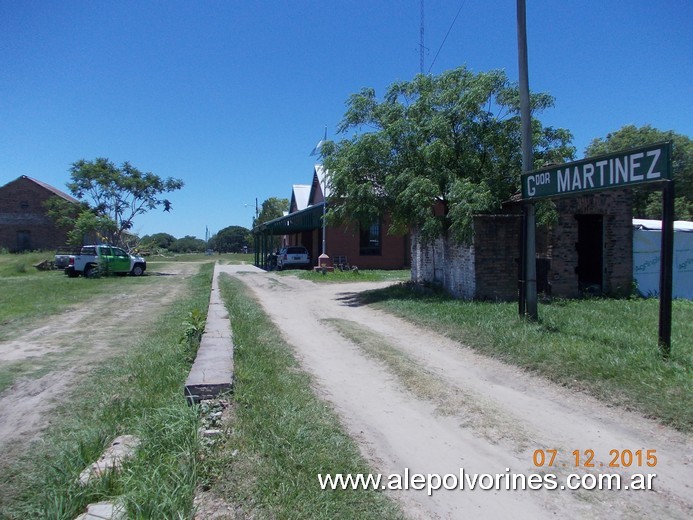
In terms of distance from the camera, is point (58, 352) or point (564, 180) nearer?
point (564, 180)

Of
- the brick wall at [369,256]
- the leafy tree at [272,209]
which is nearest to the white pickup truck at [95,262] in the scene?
the brick wall at [369,256]

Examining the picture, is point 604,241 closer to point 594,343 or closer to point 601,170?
point 601,170

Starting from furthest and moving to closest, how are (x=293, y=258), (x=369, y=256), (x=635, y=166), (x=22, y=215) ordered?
(x=22, y=215) → (x=293, y=258) → (x=369, y=256) → (x=635, y=166)

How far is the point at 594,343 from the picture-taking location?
709 cm

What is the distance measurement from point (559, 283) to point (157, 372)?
9764 mm

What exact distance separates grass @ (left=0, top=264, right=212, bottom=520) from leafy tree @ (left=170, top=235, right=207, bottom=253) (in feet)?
541

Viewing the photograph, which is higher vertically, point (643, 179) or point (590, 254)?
point (643, 179)

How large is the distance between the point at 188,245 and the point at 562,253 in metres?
172

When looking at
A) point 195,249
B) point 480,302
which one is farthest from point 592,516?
point 195,249

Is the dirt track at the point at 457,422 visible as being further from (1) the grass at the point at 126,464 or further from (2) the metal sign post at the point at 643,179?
(2) the metal sign post at the point at 643,179

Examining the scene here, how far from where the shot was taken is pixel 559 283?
41.1ft

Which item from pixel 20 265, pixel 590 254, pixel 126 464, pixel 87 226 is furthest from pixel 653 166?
pixel 20 265

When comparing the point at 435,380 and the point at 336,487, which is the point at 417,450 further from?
the point at 435,380

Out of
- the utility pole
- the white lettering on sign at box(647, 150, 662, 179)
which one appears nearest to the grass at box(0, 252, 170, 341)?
the utility pole
